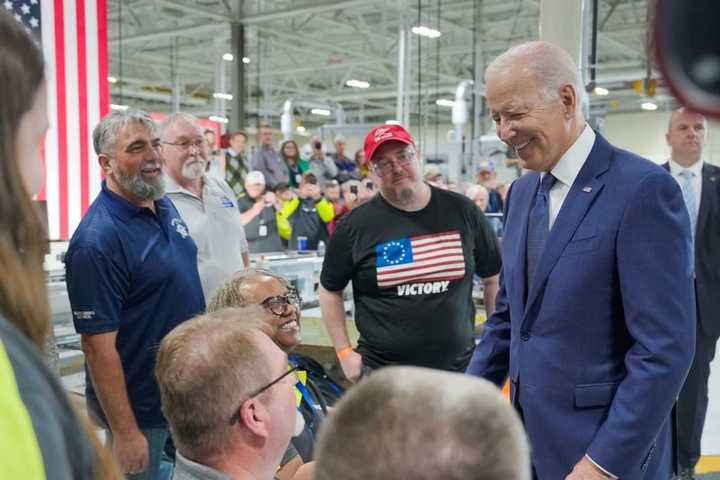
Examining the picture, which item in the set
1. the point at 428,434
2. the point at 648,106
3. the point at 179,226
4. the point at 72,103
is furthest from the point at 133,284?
the point at 648,106

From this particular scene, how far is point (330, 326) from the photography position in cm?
306

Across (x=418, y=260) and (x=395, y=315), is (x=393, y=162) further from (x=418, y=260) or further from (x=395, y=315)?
(x=395, y=315)

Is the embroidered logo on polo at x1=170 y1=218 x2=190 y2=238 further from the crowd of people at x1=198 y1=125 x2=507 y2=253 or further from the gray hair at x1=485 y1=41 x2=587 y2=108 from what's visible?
the crowd of people at x1=198 y1=125 x2=507 y2=253

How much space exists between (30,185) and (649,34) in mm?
600

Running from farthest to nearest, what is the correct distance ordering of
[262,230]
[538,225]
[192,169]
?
[262,230] < [192,169] < [538,225]

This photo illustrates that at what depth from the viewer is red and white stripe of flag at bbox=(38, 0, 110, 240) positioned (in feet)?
14.7

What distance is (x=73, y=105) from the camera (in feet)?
15.3

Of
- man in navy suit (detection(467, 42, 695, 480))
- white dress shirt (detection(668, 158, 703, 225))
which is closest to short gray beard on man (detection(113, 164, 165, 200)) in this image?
man in navy suit (detection(467, 42, 695, 480))

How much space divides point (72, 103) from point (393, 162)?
2.70 meters

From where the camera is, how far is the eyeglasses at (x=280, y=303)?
229 centimetres

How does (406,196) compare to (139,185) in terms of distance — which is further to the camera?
(406,196)

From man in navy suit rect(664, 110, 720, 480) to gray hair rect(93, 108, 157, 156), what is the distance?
7.99 ft

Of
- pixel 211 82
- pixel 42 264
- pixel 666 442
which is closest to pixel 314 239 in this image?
pixel 666 442

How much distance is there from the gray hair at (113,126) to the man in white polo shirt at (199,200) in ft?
1.74
